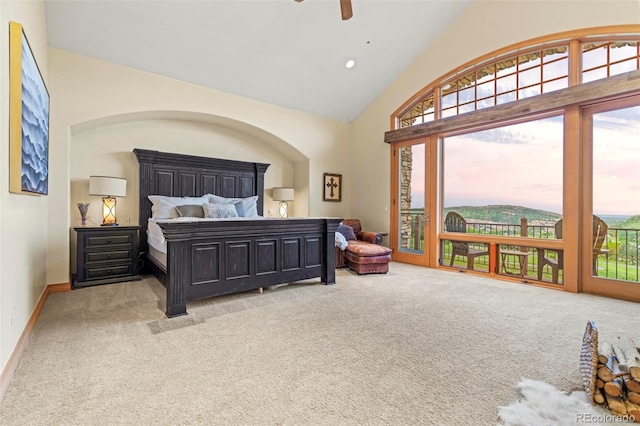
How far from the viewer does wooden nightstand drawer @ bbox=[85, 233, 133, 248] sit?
407cm

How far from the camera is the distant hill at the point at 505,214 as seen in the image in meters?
4.37

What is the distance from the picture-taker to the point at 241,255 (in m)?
3.44

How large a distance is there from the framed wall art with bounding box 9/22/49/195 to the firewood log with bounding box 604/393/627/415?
382 cm

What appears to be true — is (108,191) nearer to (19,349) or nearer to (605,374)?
(19,349)

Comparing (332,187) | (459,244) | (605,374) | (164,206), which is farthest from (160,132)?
(605,374)

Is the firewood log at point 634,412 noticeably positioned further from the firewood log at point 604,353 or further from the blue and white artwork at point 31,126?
the blue and white artwork at point 31,126

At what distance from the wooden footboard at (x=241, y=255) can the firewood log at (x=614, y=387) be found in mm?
2980

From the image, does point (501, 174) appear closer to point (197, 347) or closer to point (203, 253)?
point (203, 253)

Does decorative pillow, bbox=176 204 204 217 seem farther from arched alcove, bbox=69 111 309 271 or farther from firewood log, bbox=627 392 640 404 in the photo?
firewood log, bbox=627 392 640 404

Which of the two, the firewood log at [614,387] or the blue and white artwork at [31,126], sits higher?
the blue and white artwork at [31,126]

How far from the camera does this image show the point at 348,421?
1.49m

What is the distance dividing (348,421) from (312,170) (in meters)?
5.33

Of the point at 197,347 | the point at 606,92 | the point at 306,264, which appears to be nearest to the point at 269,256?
the point at 306,264

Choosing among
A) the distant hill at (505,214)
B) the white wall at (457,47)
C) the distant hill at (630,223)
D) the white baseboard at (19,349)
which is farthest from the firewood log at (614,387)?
the white wall at (457,47)
